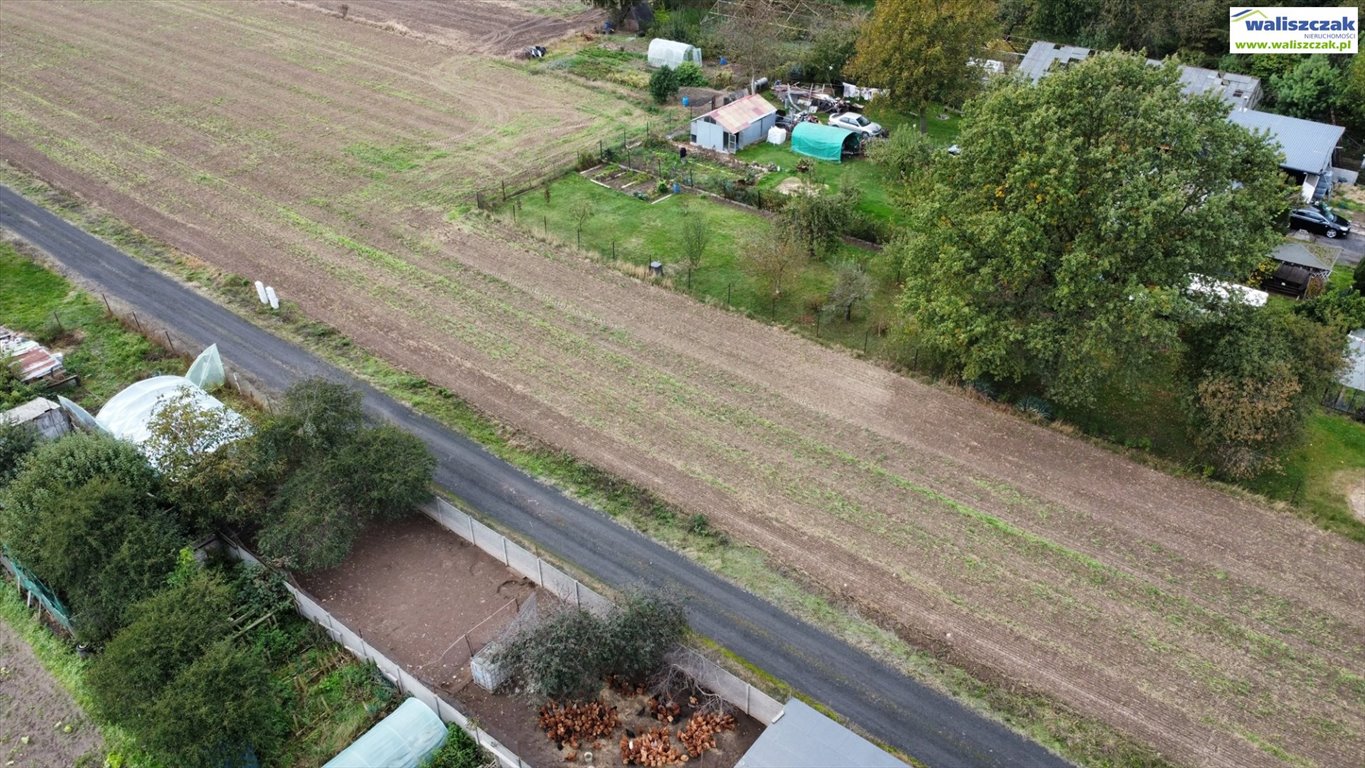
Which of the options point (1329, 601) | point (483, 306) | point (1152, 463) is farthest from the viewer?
point (483, 306)

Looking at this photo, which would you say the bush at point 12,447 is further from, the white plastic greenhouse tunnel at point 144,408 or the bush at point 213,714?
the bush at point 213,714

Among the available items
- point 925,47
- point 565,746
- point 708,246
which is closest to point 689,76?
point 925,47

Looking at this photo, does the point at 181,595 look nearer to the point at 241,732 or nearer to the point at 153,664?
the point at 153,664

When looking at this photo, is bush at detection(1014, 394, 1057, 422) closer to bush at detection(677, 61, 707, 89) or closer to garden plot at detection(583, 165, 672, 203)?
garden plot at detection(583, 165, 672, 203)

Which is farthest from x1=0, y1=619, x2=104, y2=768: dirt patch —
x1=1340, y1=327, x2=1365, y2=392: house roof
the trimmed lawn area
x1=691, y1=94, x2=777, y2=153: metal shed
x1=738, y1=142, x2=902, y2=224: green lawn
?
x1=691, y1=94, x2=777, y2=153: metal shed

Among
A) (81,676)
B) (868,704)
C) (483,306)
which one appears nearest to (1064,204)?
(868,704)

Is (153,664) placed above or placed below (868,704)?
above
